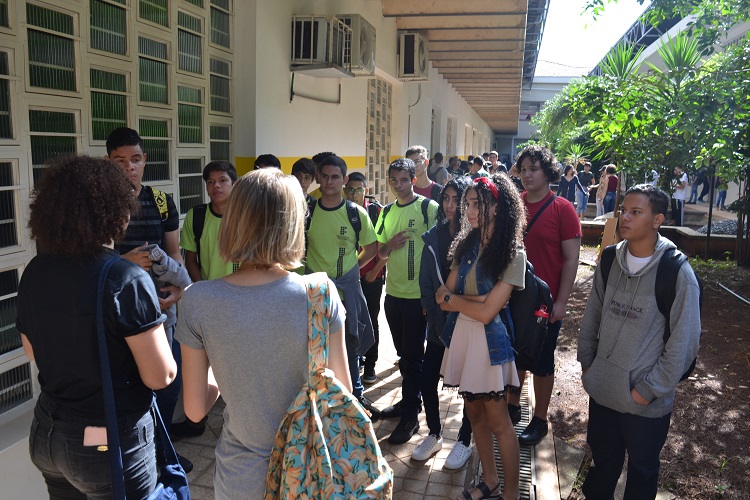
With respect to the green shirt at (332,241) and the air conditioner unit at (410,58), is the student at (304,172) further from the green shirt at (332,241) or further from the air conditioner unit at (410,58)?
the air conditioner unit at (410,58)

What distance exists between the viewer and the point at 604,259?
3.14 metres

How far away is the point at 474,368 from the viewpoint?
Answer: 3.05 m

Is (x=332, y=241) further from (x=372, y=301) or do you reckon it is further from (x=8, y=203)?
(x=8, y=203)

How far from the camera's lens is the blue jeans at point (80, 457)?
1940 millimetres

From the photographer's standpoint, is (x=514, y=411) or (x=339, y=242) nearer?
(x=514, y=411)

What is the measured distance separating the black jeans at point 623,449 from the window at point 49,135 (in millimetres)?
3057

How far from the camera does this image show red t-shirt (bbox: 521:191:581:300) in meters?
3.88

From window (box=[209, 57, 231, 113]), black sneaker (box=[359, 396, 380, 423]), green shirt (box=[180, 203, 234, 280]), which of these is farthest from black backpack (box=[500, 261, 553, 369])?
window (box=[209, 57, 231, 113])

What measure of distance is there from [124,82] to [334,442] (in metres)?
3.21

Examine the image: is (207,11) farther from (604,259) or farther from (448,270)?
(604,259)

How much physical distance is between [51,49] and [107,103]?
0.54 meters

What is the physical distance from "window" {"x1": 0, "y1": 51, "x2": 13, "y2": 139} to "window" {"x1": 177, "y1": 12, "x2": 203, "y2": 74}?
65.1 inches

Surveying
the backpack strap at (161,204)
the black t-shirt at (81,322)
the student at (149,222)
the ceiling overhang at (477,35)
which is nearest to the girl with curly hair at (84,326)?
the black t-shirt at (81,322)

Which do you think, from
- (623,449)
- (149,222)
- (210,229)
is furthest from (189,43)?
(623,449)
